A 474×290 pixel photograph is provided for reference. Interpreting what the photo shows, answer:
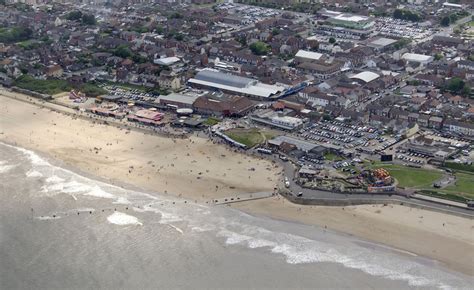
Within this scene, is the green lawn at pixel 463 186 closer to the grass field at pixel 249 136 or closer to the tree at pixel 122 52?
the grass field at pixel 249 136

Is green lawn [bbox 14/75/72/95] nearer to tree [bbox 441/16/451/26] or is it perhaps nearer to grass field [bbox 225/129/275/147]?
grass field [bbox 225/129/275/147]

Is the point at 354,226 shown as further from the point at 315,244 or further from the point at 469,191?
the point at 469,191

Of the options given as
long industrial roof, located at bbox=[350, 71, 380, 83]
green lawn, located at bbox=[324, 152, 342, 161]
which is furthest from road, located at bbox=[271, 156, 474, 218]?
long industrial roof, located at bbox=[350, 71, 380, 83]

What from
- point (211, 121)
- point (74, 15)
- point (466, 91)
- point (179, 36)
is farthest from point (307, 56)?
point (74, 15)

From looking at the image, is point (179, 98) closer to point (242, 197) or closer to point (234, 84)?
point (234, 84)

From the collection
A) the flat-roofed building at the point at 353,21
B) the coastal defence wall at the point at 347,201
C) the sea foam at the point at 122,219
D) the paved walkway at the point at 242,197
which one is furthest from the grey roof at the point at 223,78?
the flat-roofed building at the point at 353,21
